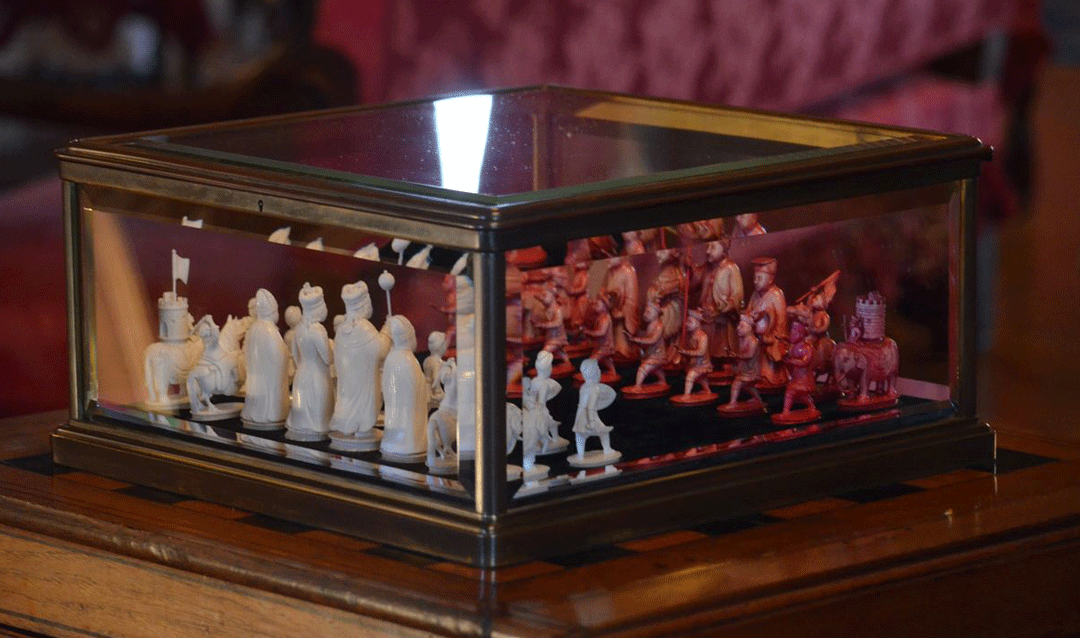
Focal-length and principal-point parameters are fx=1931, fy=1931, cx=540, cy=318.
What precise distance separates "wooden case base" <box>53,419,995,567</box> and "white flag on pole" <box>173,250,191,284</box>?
17cm

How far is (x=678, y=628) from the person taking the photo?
1.61 m

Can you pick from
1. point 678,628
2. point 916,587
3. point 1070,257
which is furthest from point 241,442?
point 1070,257

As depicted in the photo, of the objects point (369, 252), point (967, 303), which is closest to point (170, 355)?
point (369, 252)

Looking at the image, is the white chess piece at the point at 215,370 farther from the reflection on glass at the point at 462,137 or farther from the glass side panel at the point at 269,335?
the reflection on glass at the point at 462,137

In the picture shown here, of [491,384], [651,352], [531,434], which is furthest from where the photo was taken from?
[651,352]

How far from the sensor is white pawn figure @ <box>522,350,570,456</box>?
1.82m

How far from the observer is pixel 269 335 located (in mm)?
1980

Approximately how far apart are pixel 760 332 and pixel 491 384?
0.43 m

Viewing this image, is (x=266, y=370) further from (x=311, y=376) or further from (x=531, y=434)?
(x=531, y=434)

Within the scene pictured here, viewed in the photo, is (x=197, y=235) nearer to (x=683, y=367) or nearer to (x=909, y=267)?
(x=683, y=367)

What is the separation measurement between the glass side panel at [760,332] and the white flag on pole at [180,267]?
0.36 m

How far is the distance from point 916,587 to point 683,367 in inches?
15.0

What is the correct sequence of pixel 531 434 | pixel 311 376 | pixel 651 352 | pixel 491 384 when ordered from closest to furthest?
1. pixel 491 384
2. pixel 531 434
3. pixel 311 376
4. pixel 651 352

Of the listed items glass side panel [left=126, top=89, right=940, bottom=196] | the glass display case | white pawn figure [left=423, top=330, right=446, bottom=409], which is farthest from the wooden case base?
glass side panel [left=126, top=89, right=940, bottom=196]
